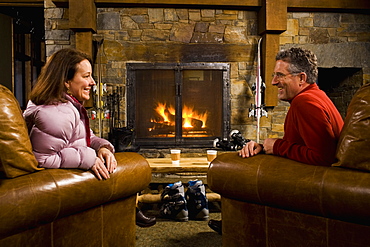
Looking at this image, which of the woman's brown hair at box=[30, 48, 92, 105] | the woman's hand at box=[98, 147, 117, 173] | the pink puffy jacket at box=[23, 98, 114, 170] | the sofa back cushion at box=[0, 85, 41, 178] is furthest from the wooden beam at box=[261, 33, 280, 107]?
the sofa back cushion at box=[0, 85, 41, 178]

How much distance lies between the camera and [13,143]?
116cm

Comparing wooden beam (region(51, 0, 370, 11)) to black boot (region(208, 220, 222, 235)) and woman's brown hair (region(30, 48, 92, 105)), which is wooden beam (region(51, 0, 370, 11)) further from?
black boot (region(208, 220, 222, 235))

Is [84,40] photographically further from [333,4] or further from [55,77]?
[333,4]

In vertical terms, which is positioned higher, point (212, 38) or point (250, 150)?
point (212, 38)

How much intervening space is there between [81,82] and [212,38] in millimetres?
2637

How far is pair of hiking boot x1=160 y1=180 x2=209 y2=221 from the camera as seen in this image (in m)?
2.33

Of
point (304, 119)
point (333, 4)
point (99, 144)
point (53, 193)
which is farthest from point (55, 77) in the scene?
point (333, 4)

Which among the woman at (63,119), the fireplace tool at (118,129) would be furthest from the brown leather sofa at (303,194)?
the fireplace tool at (118,129)

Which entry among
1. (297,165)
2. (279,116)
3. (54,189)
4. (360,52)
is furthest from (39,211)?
(360,52)

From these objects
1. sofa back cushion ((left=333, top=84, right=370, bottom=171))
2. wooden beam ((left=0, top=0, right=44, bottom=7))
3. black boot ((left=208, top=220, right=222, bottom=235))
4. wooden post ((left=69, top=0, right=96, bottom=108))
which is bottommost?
black boot ((left=208, top=220, right=222, bottom=235))

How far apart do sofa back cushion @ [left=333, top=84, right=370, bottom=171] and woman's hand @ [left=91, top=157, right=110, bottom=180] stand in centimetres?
91

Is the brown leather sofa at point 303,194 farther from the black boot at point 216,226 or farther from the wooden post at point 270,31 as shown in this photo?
the wooden post at point 270,31

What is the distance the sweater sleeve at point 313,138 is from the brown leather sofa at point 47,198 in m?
0.75

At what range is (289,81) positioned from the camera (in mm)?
1656
